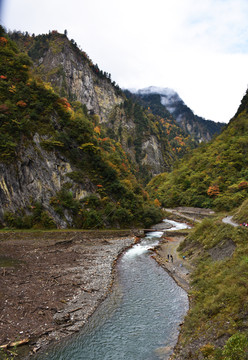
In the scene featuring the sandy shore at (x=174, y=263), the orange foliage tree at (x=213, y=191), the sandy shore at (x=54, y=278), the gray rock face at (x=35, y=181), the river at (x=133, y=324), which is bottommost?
the sandy shore at (x=174, y=263)

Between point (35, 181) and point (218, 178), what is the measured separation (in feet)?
198

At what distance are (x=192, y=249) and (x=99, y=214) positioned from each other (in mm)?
24557

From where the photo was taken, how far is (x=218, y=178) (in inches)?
2943

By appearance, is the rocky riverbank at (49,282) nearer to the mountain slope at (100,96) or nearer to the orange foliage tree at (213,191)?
the orange foliage tree at (213,191)

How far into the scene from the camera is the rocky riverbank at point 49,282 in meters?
16.9

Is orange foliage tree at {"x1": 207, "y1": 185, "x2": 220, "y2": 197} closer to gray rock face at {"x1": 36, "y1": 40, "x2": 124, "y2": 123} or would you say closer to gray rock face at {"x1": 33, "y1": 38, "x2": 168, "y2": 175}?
gray rock face at {"x1": 33, "y1": 38, "x2": 168, "y2": 175}

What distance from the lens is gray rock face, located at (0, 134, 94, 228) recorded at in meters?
45.4

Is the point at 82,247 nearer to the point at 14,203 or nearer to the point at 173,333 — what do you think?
the point at 14,203

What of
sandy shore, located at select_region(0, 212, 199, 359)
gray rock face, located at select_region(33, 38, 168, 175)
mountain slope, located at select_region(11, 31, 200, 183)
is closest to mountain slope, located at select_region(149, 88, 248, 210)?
sandy shore, located at select_region(0, 212, 199, 359)

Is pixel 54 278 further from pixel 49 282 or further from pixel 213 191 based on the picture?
pixel 213 191

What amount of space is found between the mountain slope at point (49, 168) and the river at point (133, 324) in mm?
24862

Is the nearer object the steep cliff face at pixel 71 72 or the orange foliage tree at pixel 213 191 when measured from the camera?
the orange foliage tree at pixel 213 191

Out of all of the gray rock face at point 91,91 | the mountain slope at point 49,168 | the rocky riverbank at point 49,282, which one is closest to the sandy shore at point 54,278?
the rocky riverbank at point 49,282

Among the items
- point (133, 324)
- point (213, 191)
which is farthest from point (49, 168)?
point (213, 191)
